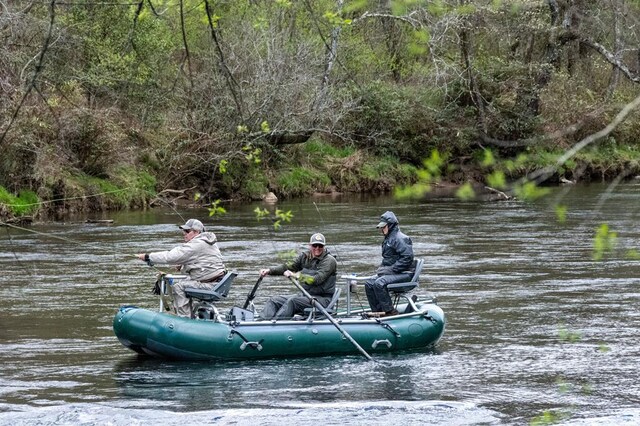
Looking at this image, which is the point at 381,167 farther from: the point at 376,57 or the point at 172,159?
the point at 172,159

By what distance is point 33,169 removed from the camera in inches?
1075

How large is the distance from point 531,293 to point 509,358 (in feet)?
15.1

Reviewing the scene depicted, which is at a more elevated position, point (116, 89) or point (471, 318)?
point (116, 89)

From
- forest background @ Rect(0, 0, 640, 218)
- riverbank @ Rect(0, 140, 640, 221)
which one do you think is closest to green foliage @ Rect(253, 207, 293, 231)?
forest background @ Rect(0, 0, 640, 218)

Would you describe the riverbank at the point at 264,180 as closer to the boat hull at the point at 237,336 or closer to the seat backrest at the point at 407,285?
the seat backrest at the point at 407,285

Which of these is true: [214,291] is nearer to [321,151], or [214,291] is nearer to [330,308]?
[330,308]

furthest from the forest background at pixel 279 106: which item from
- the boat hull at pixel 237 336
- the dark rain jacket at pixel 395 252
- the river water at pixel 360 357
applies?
the dark rain jacket at pixel 395 252

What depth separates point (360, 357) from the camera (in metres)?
12.4

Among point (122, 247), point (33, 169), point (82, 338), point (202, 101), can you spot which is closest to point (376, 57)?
point (202, 101)

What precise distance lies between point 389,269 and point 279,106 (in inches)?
786

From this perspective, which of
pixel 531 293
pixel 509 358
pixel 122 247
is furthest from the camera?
pixel 122 247

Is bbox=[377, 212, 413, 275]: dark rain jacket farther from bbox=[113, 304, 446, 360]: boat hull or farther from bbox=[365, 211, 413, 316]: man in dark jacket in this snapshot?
bbox=[113, 304, 446, 360]: boat hull

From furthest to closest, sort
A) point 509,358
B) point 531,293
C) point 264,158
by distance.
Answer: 1. point 264,158
2. point 531,293
3. point 509,358

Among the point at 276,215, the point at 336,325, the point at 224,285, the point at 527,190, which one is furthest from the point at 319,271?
the point at 527,190
